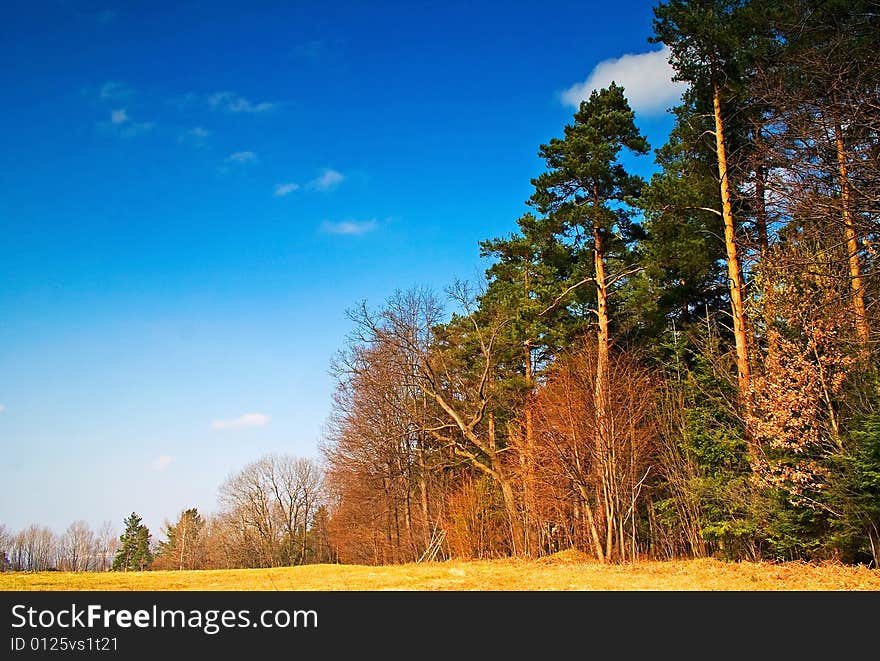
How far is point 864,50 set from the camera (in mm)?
11234

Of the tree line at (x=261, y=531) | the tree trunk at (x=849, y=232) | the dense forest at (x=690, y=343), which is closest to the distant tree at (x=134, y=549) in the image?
the tree line at (x=261, y=531)

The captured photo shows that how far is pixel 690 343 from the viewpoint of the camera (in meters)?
19.4

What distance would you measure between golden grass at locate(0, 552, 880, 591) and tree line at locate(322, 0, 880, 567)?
186 cm

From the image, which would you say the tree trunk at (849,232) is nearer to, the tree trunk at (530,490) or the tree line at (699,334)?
the tree line at (699,334)

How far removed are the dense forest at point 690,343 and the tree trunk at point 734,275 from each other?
0.06 metres

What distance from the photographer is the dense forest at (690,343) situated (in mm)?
11523

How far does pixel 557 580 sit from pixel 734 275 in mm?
9142

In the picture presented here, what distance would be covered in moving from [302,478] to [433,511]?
21.4 m

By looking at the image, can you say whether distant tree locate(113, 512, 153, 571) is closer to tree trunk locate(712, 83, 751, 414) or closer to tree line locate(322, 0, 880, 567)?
tree line locate(322, 0, 880, 567)

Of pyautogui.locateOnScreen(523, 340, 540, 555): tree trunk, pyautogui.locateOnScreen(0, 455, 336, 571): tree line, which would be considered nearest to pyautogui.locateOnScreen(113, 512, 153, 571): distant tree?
pyautogui.locateOnScreen(0, 455, 336, 571): tree line
